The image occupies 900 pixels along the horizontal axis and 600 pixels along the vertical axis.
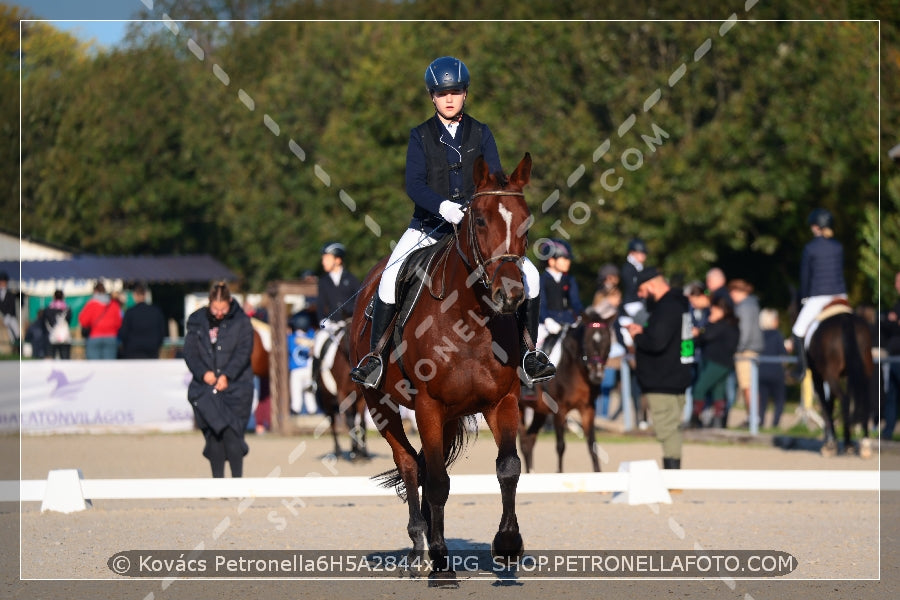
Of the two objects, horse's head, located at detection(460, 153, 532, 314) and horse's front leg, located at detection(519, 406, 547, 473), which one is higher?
horse's head, located at detection(460, 153, 532, 314)

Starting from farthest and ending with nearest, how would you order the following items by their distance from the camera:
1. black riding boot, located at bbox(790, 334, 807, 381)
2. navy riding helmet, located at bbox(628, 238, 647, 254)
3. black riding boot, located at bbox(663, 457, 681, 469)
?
navy riding helmet, located at bbox(628, 238, 647, 254) → black riding boot, located at bbox(790, 334, 807, 381) → black riding boot, located at bbox(663, 457, 681, 469)

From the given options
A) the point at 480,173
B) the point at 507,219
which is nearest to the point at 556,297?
the point at 480,173

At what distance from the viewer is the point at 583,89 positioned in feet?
121

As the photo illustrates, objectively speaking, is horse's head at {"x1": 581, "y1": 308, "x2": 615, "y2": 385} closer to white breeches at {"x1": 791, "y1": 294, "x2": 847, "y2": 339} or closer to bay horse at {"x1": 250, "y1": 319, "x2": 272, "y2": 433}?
white breeches at {"x1": 791, "y1": 294, "x2": 847, "y2": 339}

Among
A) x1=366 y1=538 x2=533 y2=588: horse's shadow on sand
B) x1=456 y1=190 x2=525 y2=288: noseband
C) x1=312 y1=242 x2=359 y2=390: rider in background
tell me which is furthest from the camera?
x1=312 y1=242 x2=359 y2=390: rider in background

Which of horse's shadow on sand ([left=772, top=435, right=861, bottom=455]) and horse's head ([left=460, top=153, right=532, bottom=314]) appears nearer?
horse's head ([left=460, top=153, right=532, bottom=314])

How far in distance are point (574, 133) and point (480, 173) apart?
28394 millimetres

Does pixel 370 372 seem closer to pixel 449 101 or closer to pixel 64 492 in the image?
pixel 449 101

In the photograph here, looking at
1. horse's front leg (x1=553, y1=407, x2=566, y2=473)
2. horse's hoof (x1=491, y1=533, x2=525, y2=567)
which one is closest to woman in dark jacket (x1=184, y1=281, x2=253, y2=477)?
horse's front leg (x1=553, y1=407, x2=566, y2=473)

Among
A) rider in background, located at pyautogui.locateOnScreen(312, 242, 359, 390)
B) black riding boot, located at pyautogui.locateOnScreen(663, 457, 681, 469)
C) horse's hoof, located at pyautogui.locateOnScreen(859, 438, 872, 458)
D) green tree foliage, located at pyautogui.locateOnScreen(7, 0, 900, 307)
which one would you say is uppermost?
green tree foliage, located at pyautogui.locateOnScreen(7, 0, 900, 307)

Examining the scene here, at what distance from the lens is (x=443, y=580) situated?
8398mm

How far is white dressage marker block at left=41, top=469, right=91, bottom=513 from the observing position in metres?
12.3

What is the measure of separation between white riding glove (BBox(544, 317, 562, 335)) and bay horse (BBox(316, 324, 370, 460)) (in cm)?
249

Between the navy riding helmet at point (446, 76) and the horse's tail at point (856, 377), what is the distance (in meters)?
10.2
